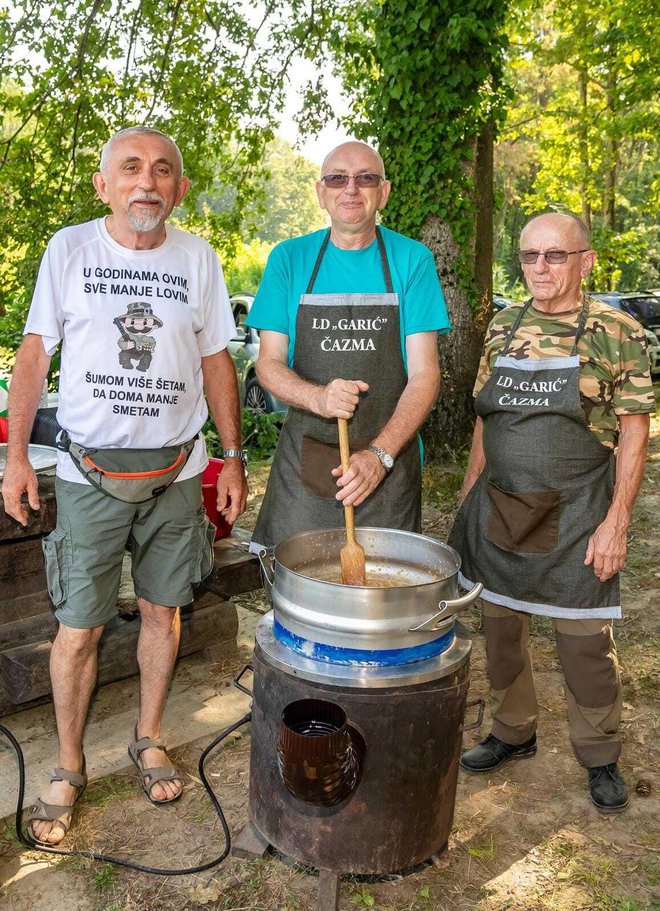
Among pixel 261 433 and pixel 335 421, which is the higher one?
pixel 335 421

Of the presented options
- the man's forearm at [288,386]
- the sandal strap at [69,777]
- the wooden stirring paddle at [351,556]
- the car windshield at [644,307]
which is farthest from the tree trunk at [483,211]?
the car windshield at [644,307]

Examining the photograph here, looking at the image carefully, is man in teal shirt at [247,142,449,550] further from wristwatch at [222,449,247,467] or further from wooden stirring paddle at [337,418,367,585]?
wooden stirring paddle at [337,418,367,585]

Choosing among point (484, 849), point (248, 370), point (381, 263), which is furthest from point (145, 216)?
point (248, 370)

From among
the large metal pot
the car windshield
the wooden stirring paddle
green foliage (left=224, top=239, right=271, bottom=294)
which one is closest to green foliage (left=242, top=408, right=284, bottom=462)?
the wooden stirring paddle

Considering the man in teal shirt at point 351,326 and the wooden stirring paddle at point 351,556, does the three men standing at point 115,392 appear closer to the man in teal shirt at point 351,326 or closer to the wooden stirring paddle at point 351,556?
the man in teal shirt at point 351,326

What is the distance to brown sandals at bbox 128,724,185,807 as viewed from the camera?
9.53 feet

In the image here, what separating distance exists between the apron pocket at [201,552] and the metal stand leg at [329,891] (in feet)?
3.67

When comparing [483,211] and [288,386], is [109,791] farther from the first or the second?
[483,211]

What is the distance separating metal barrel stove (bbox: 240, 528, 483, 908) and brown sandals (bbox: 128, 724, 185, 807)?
0.86 metres

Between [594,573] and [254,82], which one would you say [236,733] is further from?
[254,82]

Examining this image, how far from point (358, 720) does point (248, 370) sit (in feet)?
29.3

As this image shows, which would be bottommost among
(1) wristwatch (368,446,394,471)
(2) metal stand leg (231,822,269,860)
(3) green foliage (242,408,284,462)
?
(2) metal stand leg (231,822,269,860)

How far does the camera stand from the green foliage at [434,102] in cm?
655

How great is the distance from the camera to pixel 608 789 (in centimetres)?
290
